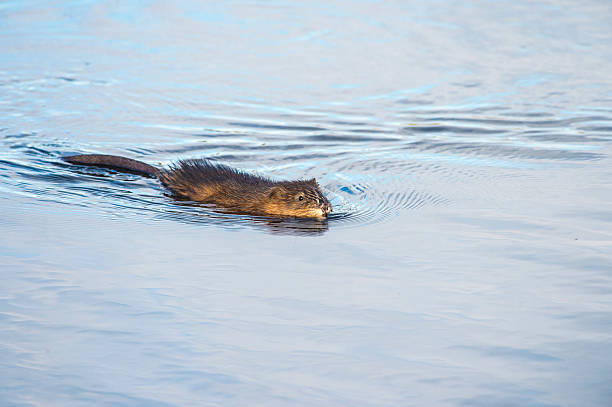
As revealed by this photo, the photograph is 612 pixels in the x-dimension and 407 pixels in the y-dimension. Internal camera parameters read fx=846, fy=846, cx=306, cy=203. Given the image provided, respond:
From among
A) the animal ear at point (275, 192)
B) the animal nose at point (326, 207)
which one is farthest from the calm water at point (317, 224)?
the animal ear at point (275, 192)

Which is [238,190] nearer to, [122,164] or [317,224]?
[317,224]

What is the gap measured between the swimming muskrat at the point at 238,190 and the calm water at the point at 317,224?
0.67 feet

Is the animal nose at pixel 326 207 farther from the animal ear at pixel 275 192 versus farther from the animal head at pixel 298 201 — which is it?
the animal ear at pixel 275 192

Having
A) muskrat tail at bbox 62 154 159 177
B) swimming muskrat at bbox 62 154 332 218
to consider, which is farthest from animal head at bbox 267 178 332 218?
muskrat tail at bbox 62 154 159 177

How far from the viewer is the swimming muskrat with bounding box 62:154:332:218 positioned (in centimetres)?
783

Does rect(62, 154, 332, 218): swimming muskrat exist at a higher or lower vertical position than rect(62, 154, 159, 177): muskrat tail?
lower

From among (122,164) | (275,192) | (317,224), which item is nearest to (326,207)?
(317,224)

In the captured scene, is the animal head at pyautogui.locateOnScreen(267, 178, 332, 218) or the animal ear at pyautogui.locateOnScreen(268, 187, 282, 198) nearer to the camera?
the animal head at pyautogui.locateOnScreen(267, 178, 332, 218)

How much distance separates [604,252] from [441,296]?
169 cm

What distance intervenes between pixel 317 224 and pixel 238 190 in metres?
1.10

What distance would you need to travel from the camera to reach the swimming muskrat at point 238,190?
7832 mm

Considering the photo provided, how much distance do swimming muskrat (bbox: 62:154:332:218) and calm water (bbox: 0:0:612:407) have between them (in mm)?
206

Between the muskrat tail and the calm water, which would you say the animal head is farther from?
the muskrat tail

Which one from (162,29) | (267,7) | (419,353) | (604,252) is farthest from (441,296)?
(267,7)
